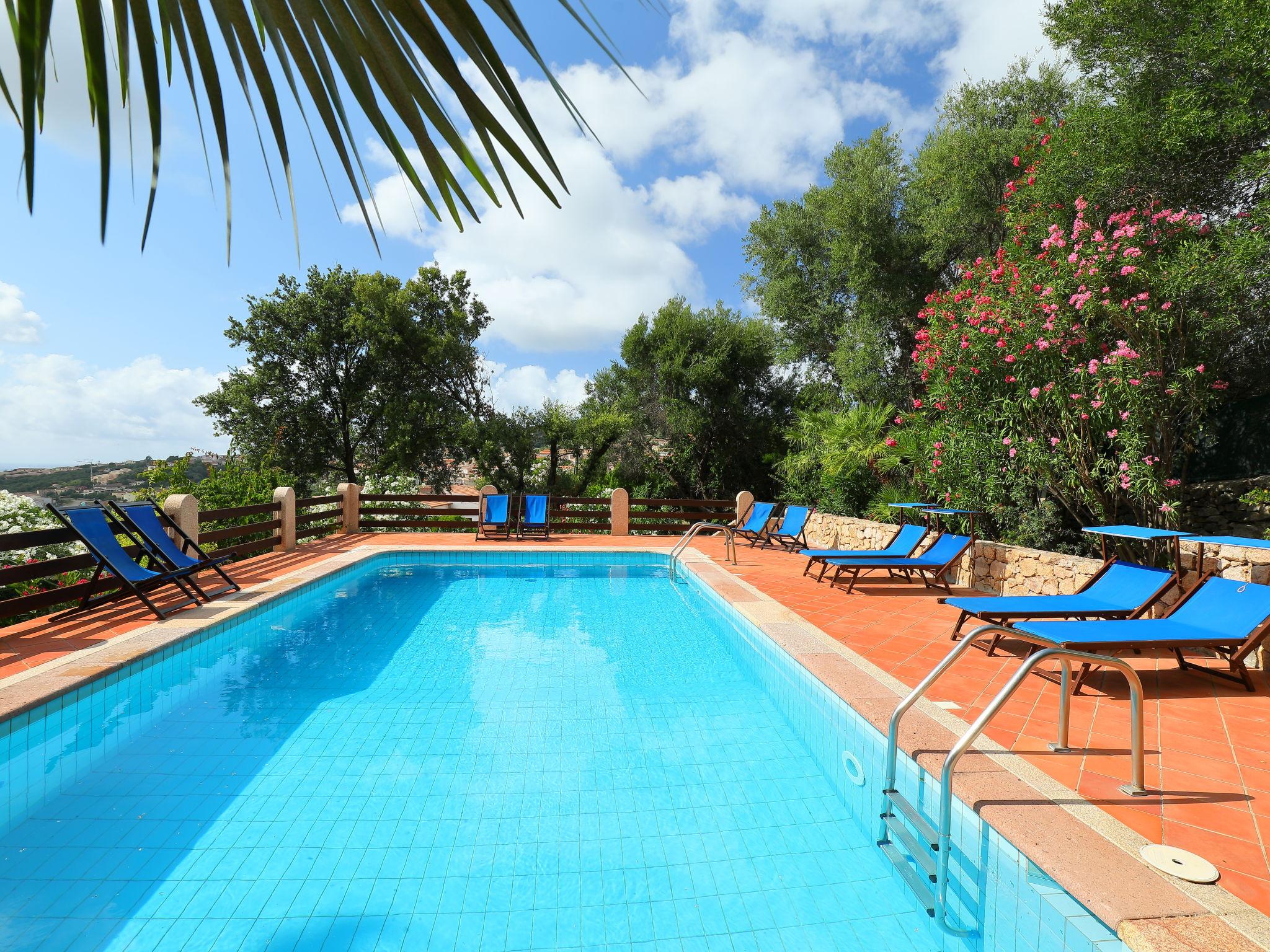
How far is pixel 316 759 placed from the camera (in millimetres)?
3836

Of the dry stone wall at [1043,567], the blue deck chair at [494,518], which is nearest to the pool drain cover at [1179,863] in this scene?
the dry stone wall at [1043,567]

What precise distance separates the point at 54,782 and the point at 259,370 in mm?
18665

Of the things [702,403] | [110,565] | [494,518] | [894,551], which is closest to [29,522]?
[110,565]

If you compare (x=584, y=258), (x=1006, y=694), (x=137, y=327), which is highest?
(x=584, y=258)

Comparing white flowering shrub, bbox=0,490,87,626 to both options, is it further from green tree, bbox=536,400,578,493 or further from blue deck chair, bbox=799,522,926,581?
green tree, bbox=536,400,578,493

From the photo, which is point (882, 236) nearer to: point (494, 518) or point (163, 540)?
point (494, 518)

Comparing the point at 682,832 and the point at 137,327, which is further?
the point at 137,327

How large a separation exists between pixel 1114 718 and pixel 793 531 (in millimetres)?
7214

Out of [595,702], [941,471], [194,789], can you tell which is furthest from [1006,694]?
[941,471]

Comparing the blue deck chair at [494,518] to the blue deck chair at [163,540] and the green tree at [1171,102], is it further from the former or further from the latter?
the green tree at [1171,102]

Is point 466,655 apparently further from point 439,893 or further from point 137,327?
point 137,327

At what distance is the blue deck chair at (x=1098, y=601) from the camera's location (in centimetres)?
473

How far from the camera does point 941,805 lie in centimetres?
286

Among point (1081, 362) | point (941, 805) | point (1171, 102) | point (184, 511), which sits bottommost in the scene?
point (941, 805)
